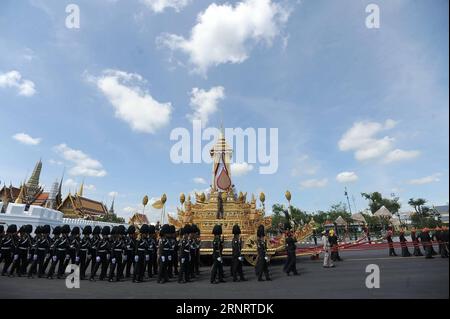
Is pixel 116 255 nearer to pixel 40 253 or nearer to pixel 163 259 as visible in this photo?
pixel 163 259

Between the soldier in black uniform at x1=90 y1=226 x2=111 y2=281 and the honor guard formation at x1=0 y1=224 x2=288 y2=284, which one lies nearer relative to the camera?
the honor guard formation at x1=0 y1=224 x2=288 y2=284

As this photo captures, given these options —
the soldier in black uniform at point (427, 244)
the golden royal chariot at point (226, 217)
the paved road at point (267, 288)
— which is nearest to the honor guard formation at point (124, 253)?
the paved road at point (267, 288)

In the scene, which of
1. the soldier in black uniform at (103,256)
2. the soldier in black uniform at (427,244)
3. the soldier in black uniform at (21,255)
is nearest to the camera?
the soldier in black uniform at (103,256)

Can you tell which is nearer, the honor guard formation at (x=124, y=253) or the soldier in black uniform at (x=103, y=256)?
the honor guard formation at (x=124, y=253)

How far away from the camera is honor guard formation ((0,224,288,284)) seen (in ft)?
31.5

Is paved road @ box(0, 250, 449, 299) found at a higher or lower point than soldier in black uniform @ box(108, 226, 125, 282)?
lower

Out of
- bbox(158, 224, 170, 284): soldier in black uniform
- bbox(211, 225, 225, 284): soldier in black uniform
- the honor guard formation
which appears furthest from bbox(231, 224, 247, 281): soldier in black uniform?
bbox(158, 224, 170, 284): soldier in black uniform

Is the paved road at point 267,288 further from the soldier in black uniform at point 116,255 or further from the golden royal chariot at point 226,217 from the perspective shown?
the golden royal chariot at point 226,217

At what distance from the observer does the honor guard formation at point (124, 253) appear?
31.5ft

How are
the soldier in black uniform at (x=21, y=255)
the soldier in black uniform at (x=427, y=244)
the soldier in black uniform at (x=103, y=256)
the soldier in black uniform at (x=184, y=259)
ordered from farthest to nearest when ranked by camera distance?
the soldier in black uniform at (x=427, y=244) → the soldier in black uniform at (x=21, y=255) → the soldier in black uniform at (x=103, y=256) → the soldier in black uniform at (x=184, y=259)

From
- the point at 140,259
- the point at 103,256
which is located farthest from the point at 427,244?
the point at 103,256

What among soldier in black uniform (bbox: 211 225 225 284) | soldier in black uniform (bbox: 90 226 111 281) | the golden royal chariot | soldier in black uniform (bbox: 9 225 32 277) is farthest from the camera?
the golden royal chariot

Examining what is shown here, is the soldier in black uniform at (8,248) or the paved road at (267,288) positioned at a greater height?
the soldier in black uniform at (8,248)

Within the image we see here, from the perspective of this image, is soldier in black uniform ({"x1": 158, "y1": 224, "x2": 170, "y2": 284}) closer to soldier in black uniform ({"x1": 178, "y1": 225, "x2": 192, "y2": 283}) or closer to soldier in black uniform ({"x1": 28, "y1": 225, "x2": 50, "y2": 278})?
soldier in black uniform ({"x1": 178, "y1": 225, "x2": 192, "y2": 283})
